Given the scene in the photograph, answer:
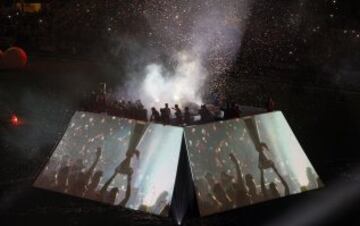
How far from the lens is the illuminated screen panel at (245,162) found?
306 inches

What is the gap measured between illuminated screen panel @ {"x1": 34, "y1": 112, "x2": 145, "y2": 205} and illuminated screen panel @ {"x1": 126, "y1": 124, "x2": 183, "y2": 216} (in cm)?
28

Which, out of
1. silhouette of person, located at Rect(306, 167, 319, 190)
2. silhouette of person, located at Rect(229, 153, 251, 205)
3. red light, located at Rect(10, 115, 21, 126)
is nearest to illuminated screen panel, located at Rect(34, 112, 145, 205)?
silhouette of person, located at Rect(229, 153, 251, 205)

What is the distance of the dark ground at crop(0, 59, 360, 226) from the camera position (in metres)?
7.96

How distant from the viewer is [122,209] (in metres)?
8.24

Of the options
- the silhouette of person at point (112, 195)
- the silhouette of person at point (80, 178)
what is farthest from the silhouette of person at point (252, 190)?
the silhouette of person at point (80, 178)

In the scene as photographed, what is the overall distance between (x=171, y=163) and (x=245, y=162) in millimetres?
1513

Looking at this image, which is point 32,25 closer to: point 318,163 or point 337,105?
point 337,105

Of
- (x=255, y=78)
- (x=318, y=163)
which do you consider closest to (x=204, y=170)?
(x=318, y=163)

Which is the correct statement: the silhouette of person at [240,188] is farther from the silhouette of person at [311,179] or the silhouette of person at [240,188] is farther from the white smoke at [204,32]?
the white smoke at [204,32]

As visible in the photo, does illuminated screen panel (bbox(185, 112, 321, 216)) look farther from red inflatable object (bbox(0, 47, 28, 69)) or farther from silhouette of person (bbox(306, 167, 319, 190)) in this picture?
red inflatable object (bbox(0, 47, 28, 69))

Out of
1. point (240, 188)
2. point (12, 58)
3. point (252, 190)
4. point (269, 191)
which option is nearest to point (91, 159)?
point (240, 188)

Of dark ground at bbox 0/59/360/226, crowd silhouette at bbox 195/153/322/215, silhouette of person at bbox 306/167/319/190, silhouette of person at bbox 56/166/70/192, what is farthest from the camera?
silhouette of person at bbox 306/167/319/190

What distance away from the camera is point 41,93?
1752cm

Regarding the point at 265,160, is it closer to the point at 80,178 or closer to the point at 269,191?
the point at 269,191
